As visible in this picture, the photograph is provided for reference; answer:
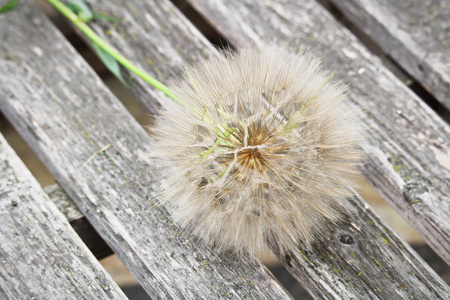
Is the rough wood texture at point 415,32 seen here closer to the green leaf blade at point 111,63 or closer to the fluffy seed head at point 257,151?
the fluffy seed head at point 257,151

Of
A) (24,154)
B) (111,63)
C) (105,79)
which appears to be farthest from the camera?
(105,79)

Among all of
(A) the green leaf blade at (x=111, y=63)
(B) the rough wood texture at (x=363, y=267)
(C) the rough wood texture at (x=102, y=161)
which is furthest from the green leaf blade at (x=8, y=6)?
(B) the rough wood texture at (x=363, y=267)

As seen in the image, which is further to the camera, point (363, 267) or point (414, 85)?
point (414, 85)

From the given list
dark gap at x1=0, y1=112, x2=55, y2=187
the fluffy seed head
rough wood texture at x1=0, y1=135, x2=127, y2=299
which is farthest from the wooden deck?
dark gap at x1=0, y1=112, x2=55, y2=187

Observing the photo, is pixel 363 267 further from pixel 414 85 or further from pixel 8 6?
pixel 8 6

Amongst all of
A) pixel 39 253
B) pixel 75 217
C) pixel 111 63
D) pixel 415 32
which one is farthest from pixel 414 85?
pixel 39 253

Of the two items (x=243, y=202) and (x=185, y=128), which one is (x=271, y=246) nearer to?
(x=243, y=202)

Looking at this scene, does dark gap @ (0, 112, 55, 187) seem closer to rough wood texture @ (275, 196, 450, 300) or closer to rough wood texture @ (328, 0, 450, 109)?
rough wood texture @ (275, 196, 450, 300)
